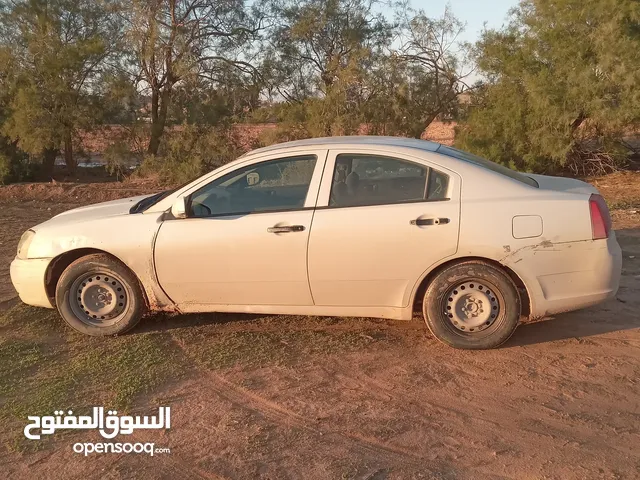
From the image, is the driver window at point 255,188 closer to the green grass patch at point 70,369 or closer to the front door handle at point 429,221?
the front door handle at point 429,221

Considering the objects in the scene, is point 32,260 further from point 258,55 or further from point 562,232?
point 258,55

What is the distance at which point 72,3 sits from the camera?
15.8m

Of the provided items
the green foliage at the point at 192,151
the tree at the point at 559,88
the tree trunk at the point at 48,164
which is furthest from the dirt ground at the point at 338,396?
the tree trunk at the point at 48,164

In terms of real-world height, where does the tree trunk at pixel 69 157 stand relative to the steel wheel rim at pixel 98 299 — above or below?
above

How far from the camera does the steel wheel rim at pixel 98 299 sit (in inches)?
213

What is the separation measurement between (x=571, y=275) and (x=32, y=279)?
4.46 meters

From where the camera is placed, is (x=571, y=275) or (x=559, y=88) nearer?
(x=571, y=275)

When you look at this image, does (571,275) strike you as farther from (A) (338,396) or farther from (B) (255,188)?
(B) (255,188)

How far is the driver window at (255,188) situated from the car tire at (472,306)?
1369 millimetres

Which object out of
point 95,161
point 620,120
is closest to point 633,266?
point 620,120

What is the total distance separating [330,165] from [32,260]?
2.73 meters

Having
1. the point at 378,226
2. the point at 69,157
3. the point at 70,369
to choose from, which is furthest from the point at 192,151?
the point at 378,226

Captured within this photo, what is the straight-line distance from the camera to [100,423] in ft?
13.0

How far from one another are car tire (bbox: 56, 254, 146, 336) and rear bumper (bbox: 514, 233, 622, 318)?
10.6 ft
